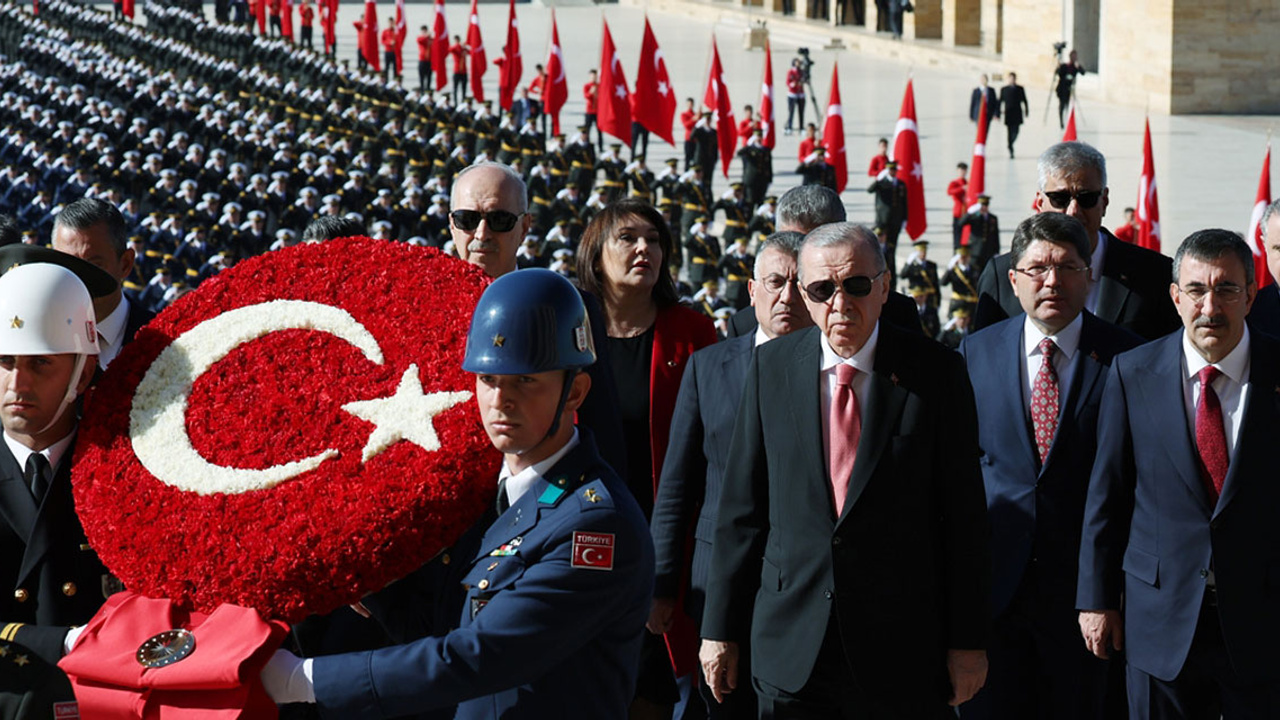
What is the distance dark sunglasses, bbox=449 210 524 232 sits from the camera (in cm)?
419

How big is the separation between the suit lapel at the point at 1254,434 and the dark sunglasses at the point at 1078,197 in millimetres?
1114

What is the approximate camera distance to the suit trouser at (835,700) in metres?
3.52

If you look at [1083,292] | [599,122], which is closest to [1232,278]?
[1083,292]

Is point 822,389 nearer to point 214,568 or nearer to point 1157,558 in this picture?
point 1157,558

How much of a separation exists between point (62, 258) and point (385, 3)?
177ft

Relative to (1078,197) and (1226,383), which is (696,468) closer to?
(1226,383)

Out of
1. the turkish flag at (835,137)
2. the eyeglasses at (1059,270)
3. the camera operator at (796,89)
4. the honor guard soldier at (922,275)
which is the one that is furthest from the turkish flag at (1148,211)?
the camera operator at (796,89)

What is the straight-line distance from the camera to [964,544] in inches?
137

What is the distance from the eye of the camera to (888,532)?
11.4 feet

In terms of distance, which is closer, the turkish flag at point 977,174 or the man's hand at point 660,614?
the man's hand at point 660,614

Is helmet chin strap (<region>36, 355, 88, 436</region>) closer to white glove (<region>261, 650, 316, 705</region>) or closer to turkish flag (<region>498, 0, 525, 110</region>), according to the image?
white glove (<region>261, 650, 316, 705</region>)

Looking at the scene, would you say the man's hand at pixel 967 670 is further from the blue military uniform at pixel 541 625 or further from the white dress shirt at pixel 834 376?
the blue military uniform at pixel 541 625

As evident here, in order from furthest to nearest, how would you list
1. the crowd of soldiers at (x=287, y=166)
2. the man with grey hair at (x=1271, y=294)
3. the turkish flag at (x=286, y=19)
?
the turkish flag at (x=286, y=19) < the crowd of soldiers at (x=287, y=166) < the man with grey hair at (x=1271, y=294)

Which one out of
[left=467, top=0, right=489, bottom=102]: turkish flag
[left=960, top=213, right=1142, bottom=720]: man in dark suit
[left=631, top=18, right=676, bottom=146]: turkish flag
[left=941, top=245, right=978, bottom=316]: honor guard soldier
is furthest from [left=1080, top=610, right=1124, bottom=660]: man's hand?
[left=467, top=0, right=489, bottom=102]: turkish flag
